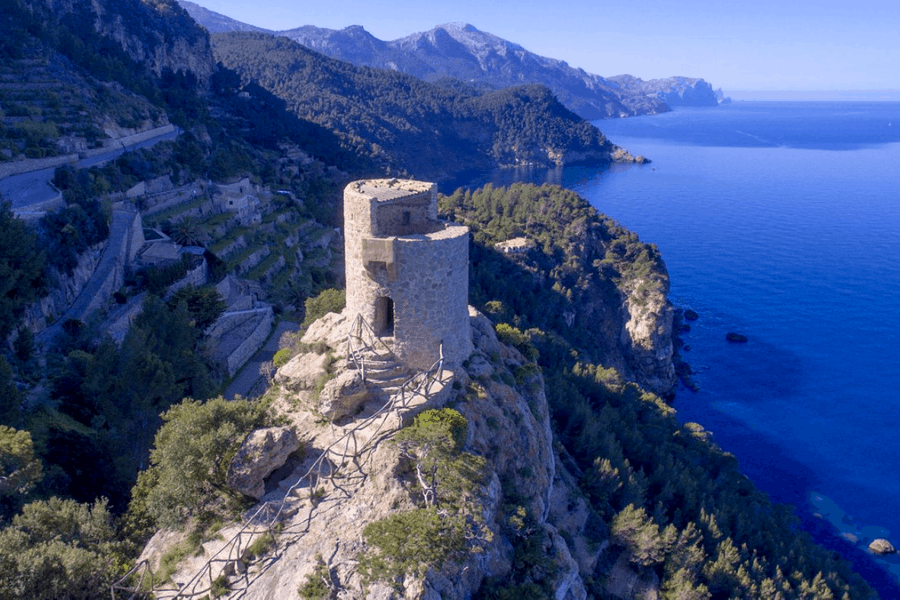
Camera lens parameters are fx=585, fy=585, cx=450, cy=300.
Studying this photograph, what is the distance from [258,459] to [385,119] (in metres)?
162

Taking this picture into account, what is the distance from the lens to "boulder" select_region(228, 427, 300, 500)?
625 inches

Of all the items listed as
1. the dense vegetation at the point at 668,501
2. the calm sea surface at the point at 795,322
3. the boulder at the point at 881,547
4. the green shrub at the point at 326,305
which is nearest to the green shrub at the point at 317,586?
the dense vegetation at the point at 668,501

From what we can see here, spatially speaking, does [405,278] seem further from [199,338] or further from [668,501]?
[199,338]

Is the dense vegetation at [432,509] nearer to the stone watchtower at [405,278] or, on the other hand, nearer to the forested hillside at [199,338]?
the forested hillside at [199,338]

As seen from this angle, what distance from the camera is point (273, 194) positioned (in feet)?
218

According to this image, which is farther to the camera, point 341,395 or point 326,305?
point 326,305

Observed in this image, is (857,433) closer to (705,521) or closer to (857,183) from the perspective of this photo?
(705,521)

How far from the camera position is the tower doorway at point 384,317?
62.0ft

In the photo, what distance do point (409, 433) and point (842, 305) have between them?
8158 cm

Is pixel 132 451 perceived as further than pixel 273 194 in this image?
No

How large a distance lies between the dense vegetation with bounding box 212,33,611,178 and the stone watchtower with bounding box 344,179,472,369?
4038 inches

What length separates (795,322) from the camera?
74.2 metres

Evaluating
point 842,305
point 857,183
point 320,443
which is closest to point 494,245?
point 842,305

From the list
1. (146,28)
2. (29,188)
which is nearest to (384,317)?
(29,188)
